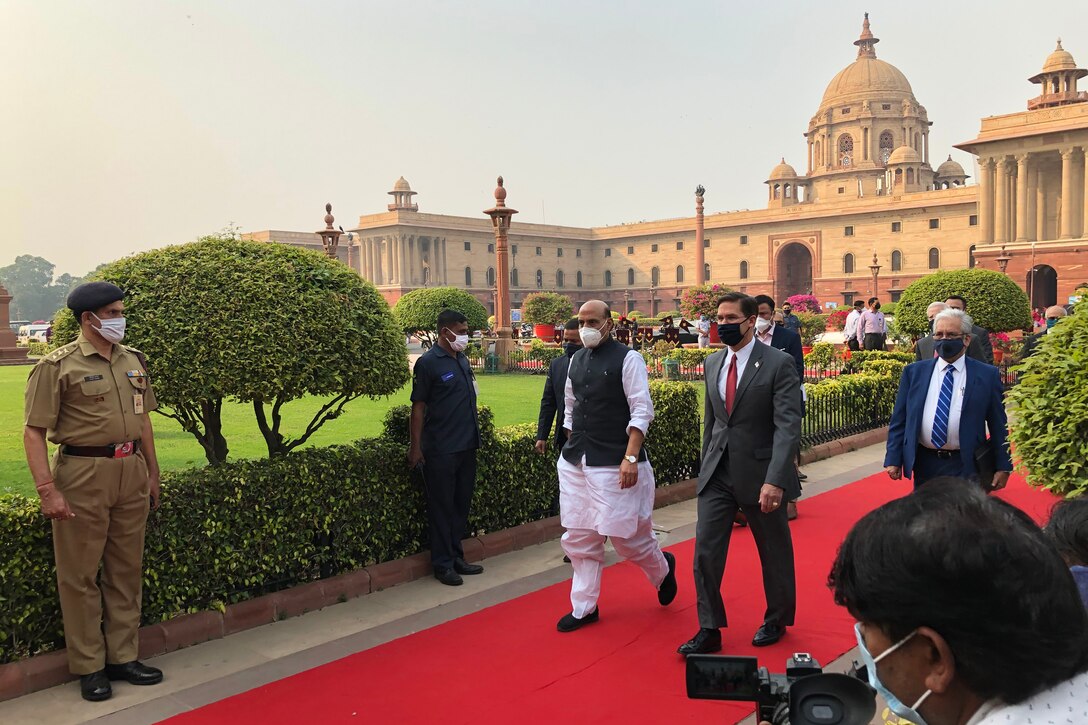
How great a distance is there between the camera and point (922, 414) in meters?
4.67

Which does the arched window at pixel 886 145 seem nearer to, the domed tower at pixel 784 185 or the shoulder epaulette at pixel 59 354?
the domed tower at pixel 784 185

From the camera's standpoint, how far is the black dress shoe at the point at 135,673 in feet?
12.4

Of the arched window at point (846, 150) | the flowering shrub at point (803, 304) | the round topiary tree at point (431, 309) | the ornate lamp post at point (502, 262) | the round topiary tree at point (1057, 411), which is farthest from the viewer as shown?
the arched window at point (846, 150)

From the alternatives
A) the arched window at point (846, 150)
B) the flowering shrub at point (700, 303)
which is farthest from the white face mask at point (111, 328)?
the arched window at point (846, 150)

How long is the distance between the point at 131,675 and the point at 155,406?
1.22 meters

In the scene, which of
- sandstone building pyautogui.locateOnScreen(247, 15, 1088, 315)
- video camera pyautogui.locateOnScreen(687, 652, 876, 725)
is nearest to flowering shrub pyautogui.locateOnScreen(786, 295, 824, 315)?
sandstone building pyautogui.locateOnScreen(247, 15, 1088, 315)

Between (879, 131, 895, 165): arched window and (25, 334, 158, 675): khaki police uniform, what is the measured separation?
7572cm

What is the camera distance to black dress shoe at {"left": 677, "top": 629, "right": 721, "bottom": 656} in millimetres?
3896

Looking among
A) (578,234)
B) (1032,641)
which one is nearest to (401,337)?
(1032,641)

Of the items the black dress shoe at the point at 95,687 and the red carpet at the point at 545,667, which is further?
the black dress shoe at the point at 95,687

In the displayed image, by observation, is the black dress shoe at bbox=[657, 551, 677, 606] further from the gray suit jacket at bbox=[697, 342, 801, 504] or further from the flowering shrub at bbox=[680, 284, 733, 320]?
the flowering shrub at bbox=[680, 284, 733, 320]

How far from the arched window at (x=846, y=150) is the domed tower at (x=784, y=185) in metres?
3.59

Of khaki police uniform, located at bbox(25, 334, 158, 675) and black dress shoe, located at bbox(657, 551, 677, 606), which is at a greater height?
khaki police uniform, located at bbox(25, 334, 158, 675)

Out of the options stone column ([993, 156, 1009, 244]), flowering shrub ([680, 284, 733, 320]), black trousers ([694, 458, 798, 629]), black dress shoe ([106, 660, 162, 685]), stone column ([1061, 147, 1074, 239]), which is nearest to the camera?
black dress shoe ([106, 660, 162, 685])
